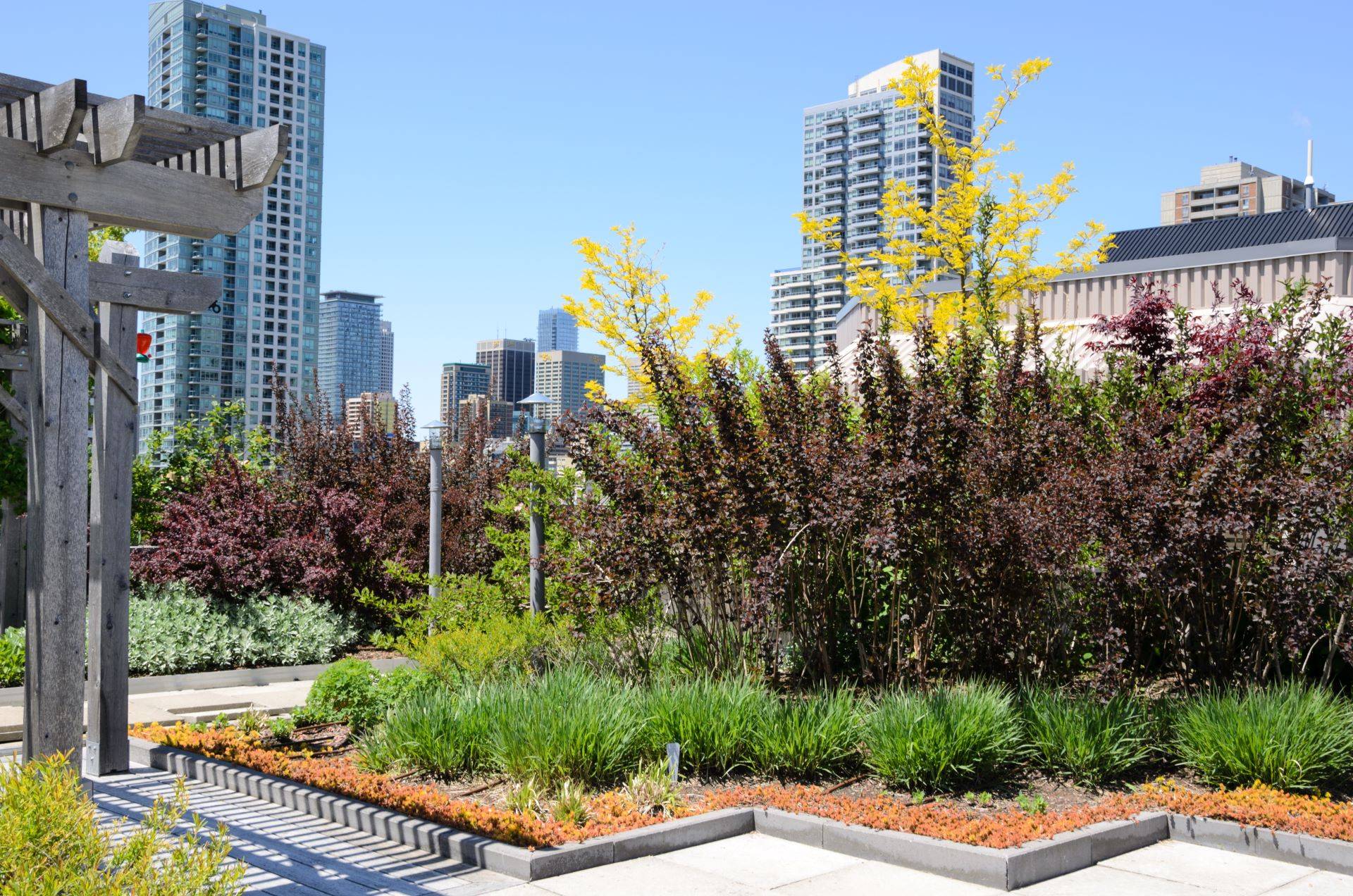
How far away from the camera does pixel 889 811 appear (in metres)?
6.27

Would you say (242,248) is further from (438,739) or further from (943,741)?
(943,741)

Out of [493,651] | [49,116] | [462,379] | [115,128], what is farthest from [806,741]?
[462,379]

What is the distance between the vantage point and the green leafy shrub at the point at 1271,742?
6695mm

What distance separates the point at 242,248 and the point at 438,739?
141m

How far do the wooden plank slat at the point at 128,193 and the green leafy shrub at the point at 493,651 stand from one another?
11.8 feet

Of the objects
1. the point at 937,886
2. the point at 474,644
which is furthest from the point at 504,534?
the point at 937,886

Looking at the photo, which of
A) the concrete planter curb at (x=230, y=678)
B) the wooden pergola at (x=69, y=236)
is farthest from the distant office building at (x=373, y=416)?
the wooden pergola at (x=69, y=236)

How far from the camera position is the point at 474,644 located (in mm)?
8930

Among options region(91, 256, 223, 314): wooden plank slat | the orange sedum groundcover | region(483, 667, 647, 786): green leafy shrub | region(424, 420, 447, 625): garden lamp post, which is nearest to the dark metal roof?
the orange sedum groundcover

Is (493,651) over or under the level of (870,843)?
over

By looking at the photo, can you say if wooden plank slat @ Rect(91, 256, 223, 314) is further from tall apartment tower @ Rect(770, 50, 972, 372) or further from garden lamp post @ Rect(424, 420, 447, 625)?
tall apartment tower @ Rect(770, 50, 972, 372)

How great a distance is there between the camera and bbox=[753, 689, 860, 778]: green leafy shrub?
7.12m

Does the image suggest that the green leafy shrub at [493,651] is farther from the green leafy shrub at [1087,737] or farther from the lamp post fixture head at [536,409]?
the green leafy shrub at [1087,737]

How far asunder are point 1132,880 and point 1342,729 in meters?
2.18
